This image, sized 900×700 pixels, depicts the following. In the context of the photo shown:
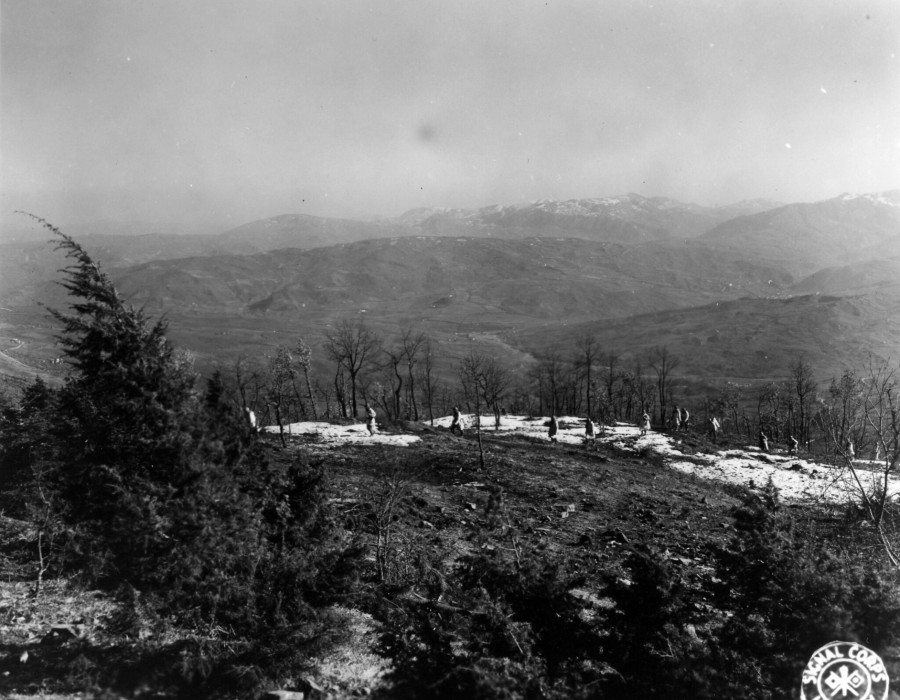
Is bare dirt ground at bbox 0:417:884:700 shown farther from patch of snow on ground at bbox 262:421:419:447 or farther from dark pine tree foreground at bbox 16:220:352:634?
dark pine tree foreground at bbox 16:220:352:634

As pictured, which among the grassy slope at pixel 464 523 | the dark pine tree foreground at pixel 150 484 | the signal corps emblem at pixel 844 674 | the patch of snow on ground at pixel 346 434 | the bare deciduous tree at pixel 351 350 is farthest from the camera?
the bare deciduous tree at pixel 351 350

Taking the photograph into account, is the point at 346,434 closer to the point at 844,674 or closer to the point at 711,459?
the point at 711,459

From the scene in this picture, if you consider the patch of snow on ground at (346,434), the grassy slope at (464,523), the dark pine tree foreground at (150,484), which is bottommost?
the patch of snow on ground at (346,434)

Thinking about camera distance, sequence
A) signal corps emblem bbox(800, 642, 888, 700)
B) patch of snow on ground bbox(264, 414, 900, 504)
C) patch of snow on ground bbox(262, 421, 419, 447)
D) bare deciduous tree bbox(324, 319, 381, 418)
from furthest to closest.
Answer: bare deciduous tree bbox(324, 319, 381, 418) → patch of snow on ground bbox(262, 421, 419, 447) → patch of snow on ground bbox(264, 414, 900, 504) → signal corps emblem bbox(800, 642, 888, 700)

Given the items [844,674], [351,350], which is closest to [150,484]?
[844,674]

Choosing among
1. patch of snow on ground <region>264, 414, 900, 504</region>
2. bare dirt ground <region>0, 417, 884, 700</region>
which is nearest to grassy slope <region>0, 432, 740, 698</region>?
bare dirt ground <region>0, 417, 884, 700</region>

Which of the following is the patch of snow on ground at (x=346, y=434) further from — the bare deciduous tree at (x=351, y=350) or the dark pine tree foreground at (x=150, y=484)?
the dark pine tree foreground at (x=150, y=484)

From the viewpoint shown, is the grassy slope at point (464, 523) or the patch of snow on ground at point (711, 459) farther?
the patch of snow on ground at point (711, 459)

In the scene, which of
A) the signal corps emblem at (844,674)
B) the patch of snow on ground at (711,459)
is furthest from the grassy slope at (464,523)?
the signal corps emblem at (844,674)
